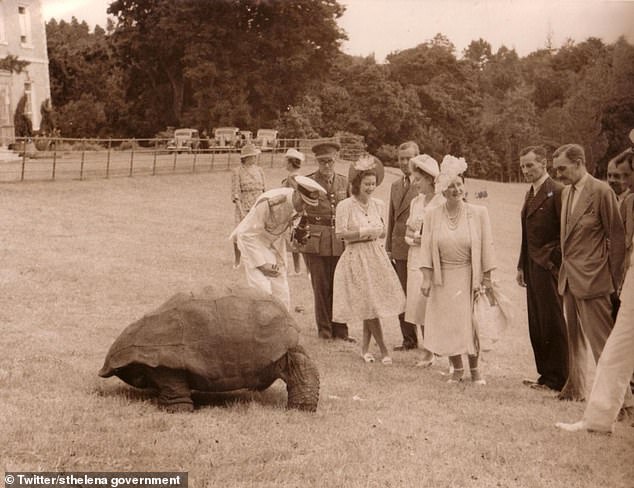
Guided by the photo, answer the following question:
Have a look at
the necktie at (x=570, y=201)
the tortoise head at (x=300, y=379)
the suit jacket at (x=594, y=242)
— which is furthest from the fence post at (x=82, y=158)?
the suit jacket at (x=594, y=242)

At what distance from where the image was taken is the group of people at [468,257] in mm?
5594

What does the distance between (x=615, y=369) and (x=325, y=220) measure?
3790mm

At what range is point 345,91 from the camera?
30594 mm

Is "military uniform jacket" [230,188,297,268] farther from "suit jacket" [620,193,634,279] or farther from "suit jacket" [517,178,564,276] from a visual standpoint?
"suit jacket" [620,193,634,279]

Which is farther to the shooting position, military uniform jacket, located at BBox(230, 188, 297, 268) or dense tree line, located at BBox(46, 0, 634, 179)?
dense tree line, located at BBox(46, 0, 634, 179)

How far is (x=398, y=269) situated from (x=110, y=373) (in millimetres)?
3755

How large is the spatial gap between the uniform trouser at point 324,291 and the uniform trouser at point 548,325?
2198 mm

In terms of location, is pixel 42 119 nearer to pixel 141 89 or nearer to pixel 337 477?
pixel 141 89

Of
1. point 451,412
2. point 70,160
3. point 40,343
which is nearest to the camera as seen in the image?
point 451,412

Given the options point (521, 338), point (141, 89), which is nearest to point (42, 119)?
point (141, 89)

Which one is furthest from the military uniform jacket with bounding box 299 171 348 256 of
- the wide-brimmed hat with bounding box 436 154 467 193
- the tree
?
the tree

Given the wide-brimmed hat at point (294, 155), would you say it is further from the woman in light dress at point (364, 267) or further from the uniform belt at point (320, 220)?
the woman in light dress at point (364, 267)

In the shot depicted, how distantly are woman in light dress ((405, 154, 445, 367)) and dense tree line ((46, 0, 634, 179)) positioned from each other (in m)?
1.96

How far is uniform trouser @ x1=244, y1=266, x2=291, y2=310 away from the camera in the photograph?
21.4 feet
